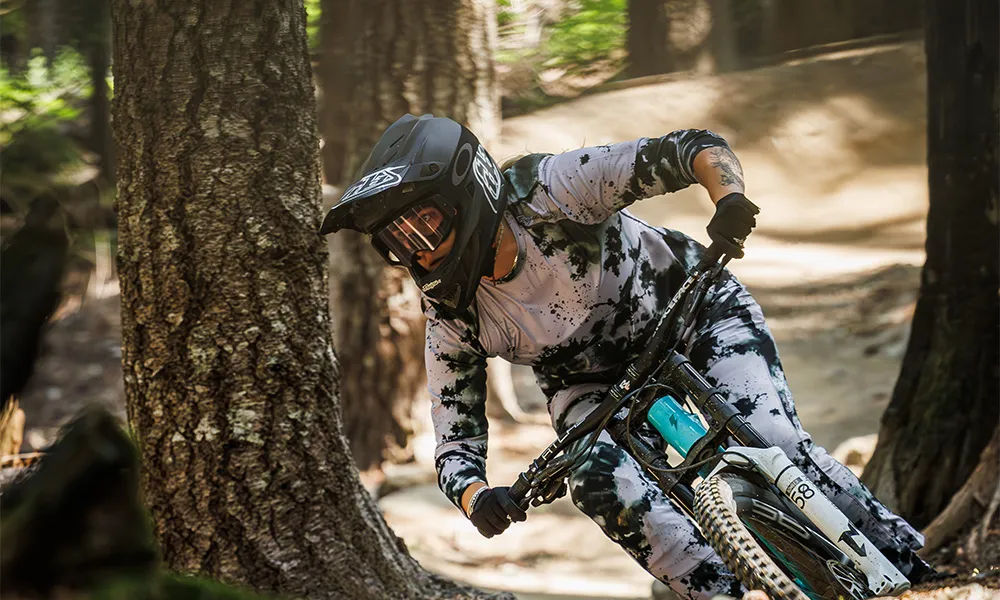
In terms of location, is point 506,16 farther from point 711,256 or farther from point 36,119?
point 711,256

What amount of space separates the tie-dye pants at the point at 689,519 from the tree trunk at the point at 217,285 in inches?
45.0

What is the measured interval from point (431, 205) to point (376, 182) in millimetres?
186

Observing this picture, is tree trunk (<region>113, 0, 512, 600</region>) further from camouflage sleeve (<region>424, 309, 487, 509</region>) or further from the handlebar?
the handlebar

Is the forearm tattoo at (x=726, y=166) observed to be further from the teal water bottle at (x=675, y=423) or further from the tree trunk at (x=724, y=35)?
the tree trunk at (x=724, y=35)

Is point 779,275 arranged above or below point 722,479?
below

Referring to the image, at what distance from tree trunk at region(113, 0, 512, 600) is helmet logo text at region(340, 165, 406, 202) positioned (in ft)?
2.32

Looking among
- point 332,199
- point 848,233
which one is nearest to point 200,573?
point 332,199

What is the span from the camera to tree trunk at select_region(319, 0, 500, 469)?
7.95 meters

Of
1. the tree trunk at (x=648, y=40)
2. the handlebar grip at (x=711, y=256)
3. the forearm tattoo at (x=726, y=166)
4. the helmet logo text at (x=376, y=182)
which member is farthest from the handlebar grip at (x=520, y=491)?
the tree trunk at (x=648, y=40)

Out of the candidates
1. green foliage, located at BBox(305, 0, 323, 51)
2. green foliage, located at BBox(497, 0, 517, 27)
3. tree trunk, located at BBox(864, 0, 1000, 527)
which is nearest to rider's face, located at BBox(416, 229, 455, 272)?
tree trunk, located at BBox(864, 0, 1000, 527)

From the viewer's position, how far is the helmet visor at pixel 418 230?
3.03 meters

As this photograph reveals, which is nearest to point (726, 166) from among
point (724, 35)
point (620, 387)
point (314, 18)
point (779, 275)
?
point (620, 387)

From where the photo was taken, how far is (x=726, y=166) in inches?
121

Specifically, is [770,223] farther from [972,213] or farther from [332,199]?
[972,213]
